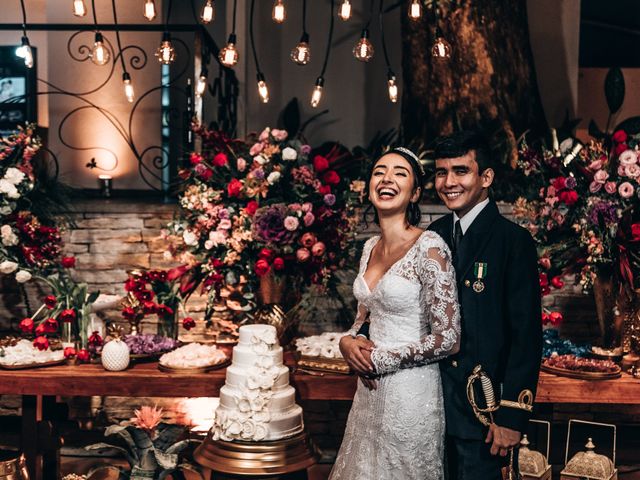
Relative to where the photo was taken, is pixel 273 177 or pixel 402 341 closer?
pixel 402 341

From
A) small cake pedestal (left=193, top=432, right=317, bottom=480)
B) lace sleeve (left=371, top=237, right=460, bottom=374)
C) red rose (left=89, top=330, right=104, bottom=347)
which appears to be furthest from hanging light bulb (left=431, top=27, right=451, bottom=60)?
red rose (left=89, top=330, right=104, bottom=347)

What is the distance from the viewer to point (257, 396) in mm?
3686

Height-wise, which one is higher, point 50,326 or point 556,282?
point 556,282

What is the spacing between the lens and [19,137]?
4789 millimetres

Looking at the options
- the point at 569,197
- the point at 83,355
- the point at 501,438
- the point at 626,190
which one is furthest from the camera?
the point at 83,355

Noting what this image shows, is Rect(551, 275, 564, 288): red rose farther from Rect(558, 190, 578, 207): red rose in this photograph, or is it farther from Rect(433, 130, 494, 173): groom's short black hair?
Rect(433, 130, 494, 173): groom's short black hair

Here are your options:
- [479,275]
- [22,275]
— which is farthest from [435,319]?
[22,275]

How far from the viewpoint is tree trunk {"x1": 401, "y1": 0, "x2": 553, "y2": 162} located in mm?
6184

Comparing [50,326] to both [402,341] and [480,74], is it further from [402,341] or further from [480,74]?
[480,74]

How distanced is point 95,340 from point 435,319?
7.33 feet

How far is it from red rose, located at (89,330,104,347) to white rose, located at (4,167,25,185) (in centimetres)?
100

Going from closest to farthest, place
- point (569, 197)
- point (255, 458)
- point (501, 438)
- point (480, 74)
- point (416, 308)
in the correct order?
point (501, 438)
point (416, 308)
point (255, 458)
point (569, 197)
point (480, 74)

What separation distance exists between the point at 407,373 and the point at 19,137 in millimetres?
2949

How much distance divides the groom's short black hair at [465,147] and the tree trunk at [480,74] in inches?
120
